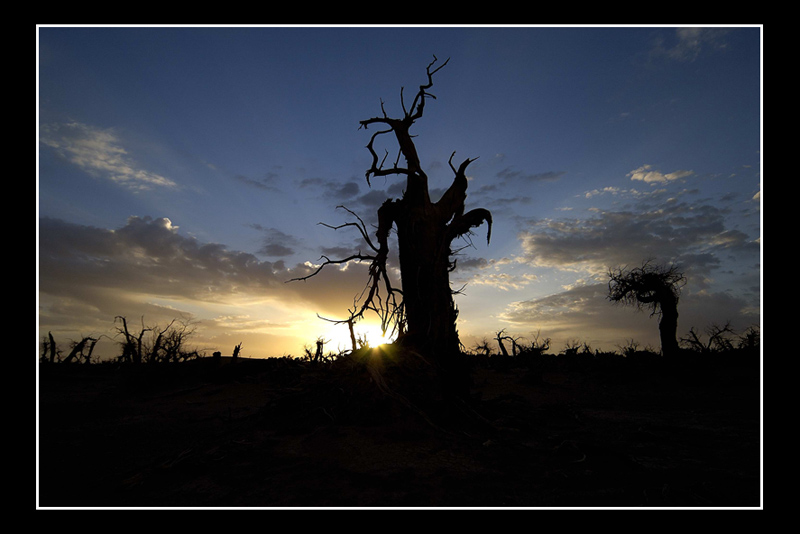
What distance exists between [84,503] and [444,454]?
13.3ft

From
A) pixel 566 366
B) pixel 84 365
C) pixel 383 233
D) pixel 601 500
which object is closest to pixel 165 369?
pixel 84 365

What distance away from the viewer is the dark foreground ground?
3.89 m

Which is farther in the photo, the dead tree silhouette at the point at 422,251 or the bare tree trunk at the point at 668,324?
the bare tree trunk at the point at 668,324

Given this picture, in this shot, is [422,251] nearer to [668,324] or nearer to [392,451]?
[392,451]

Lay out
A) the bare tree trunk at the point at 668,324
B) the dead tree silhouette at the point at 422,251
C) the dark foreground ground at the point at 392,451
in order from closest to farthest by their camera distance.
A: the dark foreground ground at the point at 392,451 < the dead tree silhouette at the point at 422,251 < the bare tree trunk at the point at 668,324

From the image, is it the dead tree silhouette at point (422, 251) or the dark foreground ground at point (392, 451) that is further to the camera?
the dead tree silhouette at point (422, 251)

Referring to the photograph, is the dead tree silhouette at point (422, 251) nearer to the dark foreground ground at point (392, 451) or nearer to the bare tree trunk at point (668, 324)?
the dark foreground ground at point (392, 451)

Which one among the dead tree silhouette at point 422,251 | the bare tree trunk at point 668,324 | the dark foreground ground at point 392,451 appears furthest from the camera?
the bare tree trunk at point 668,324

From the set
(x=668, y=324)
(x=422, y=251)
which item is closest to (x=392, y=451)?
(x=422, y=251)

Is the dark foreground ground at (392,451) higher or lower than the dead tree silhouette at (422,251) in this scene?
lower

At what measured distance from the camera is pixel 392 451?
509cm

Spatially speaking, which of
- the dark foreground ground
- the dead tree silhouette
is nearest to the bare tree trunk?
the dark foreground ground

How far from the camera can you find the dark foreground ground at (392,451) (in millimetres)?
3893

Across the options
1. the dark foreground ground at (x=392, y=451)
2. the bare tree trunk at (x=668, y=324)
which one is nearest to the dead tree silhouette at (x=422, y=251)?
the dark foreground ground at (x=392, y=451)
